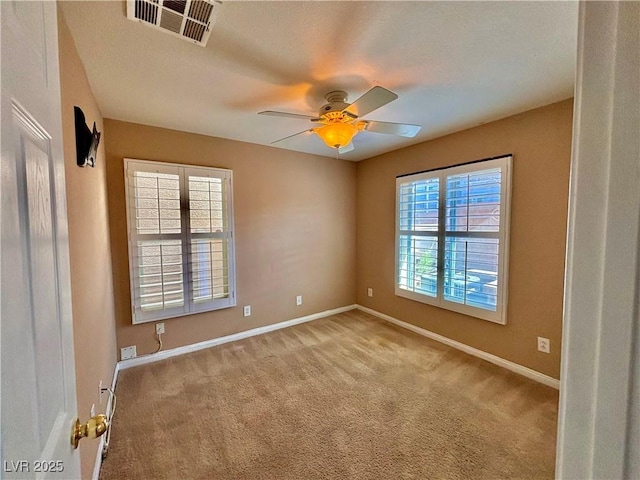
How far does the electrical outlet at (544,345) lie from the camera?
2346 millimetres

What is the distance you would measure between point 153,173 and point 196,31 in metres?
1.74

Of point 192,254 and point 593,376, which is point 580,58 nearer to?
point 593,376

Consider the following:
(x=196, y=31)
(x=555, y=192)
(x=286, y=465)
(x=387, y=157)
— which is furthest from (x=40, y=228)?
(x=387, y=157)

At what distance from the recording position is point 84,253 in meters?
1.53

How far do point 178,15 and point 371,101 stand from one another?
3.53 ft

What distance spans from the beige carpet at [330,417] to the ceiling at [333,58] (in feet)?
7.86

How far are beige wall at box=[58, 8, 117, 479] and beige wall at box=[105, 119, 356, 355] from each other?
622mm

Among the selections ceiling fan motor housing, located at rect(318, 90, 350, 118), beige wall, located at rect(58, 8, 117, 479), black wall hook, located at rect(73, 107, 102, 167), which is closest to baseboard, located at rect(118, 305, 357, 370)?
beige wall, located at rect(58, 8, 117, 479)

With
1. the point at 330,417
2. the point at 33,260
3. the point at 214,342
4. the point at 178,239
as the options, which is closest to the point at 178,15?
the point at 33,260

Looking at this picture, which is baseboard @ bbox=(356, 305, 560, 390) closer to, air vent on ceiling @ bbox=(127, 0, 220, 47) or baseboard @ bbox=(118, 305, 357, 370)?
baseboard @ bbox=(118, 305, 357, 370)

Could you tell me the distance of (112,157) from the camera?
2568mm

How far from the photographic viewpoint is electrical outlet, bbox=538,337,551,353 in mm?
2346

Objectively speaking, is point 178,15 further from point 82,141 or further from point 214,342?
point 214,342

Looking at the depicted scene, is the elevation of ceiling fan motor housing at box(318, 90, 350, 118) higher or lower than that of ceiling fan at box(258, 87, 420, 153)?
higher
